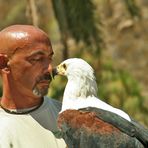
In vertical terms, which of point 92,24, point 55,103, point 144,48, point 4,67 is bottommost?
point 144,48

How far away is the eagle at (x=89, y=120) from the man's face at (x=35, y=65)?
0.10 metres

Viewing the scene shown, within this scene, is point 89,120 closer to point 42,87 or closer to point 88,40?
point 42,87

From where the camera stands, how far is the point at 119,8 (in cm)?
2727

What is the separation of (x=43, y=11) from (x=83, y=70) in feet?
77.9

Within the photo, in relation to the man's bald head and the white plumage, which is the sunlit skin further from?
the white plumage

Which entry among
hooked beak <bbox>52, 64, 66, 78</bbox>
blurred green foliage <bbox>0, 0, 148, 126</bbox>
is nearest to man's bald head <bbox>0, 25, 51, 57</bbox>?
hooked beak <bbox>52, 64, 66, 78</bbox>

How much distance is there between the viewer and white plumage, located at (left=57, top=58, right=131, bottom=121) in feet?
13.7

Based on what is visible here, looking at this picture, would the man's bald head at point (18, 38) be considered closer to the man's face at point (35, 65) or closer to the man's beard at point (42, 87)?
the man's face at point (35, 65)

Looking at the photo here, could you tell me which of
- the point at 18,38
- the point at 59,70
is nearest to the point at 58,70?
the point at 59,70

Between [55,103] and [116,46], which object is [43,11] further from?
[55,103]

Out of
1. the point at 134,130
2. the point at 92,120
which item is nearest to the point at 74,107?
the point at 92,120

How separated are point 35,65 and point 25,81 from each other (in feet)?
0.40

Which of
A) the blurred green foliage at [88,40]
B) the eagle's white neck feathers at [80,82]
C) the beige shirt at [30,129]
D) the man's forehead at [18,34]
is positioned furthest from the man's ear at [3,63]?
the blurred green foliage at [88,40]

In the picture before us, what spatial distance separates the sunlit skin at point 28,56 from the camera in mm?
4156
